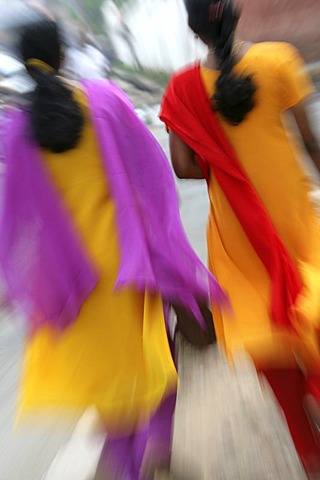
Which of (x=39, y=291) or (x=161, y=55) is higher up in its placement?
(x=161, y=55)

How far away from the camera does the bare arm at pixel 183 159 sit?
1291 millimetres

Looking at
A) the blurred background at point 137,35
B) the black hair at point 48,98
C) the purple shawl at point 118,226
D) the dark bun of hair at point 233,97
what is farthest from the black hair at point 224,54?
the black hair at point 48,98

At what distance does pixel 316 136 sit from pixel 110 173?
21.4 inches

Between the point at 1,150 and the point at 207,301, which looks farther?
the point at 207,301

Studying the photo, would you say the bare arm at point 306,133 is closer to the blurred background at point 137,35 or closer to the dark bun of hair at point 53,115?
the blurred background at point 137,35

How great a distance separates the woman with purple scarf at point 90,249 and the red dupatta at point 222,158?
0.12 m

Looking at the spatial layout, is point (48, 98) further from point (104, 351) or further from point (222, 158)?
point (104, 351)

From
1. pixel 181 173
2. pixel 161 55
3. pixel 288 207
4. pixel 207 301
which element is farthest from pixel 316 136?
pixel 161 55

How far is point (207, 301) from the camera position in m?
1.35

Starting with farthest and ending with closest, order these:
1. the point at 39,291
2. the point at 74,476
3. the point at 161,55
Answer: the point at 161,55, the point at 74,476, the point at 39,291

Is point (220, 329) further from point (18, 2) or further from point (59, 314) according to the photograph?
point (18, 2)

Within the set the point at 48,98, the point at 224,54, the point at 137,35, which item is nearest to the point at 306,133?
the point at 224,54

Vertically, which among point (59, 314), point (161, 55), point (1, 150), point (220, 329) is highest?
point (161, 55)

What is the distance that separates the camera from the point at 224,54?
1.19 metres
